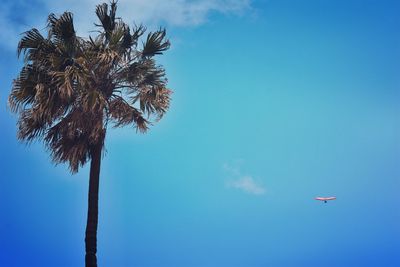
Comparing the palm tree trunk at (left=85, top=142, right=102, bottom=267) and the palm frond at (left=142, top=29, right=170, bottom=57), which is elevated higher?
the palm frond at (left=142, top=29, right=170, bottom=57)

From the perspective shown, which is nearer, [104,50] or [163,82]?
[104,50]

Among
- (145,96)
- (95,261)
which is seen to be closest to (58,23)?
(145,96)

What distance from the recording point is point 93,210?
15016 millimetres

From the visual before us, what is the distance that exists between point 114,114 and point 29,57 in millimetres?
3356

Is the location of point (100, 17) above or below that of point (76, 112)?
above

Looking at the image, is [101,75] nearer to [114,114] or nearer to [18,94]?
[114,114]

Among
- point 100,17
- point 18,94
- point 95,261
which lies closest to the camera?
point 95,261

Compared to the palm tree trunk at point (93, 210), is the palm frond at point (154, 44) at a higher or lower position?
higher

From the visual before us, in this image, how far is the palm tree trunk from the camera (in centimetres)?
1442

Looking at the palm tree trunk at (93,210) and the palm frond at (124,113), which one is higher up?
the palm frond at (124,113)

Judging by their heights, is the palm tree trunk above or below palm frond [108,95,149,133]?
below

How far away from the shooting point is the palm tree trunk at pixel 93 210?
47.3 ft

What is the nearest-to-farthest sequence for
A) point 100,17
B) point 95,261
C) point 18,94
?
point 95,261, point 18,94, point 100,17

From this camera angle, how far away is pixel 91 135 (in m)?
15.8
